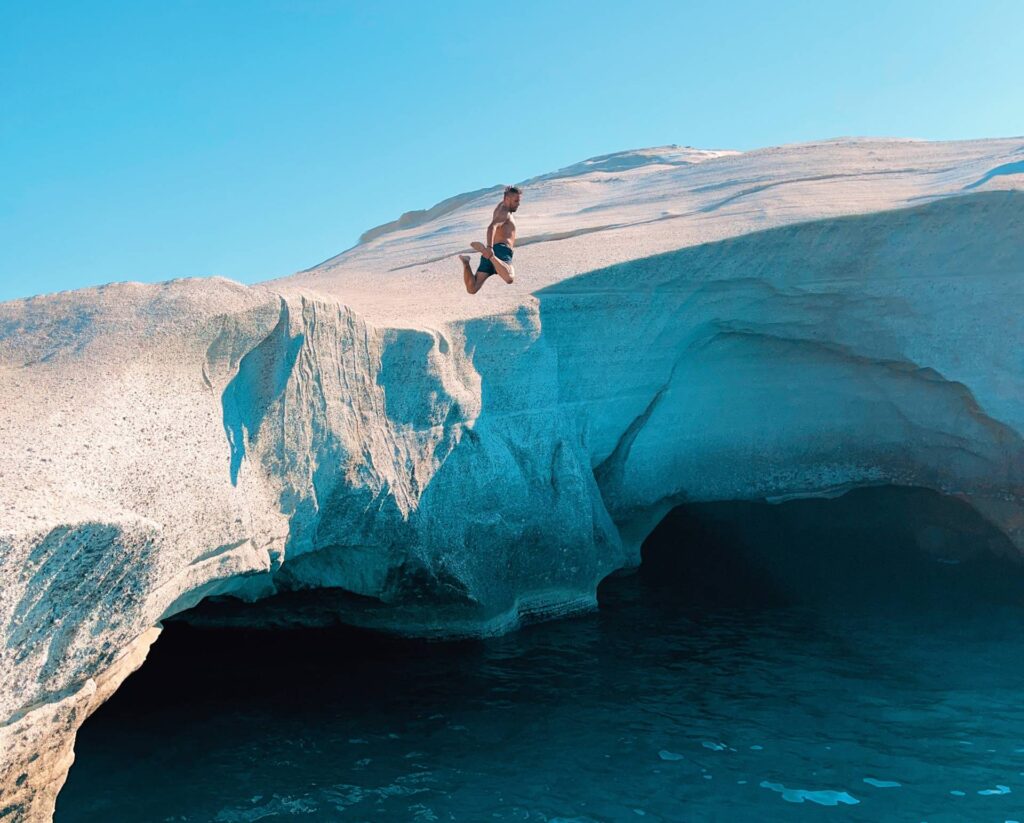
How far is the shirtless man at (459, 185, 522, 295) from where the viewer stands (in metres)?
9.96

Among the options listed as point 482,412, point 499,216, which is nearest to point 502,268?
point 499,216

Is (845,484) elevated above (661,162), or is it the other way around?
(661,162)

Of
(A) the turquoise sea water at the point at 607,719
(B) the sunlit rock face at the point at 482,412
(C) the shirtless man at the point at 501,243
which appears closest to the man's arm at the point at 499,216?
(C) the shirtless man at the point at 501,243

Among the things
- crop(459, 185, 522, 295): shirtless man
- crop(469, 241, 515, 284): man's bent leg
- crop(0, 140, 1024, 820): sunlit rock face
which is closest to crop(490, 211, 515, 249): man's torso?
crop(459, 185, 522, 295): shirtless man

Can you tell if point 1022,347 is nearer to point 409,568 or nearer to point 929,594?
point 929,594

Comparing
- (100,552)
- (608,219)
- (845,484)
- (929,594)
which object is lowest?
(929,594)

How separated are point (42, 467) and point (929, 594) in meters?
12.4

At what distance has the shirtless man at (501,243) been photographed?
9.96m

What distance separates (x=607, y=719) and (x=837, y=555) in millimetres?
7914

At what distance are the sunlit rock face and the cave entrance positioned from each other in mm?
962

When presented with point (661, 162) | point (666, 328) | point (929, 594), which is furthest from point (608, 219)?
point (661, 162)

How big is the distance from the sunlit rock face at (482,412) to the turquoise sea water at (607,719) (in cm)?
100

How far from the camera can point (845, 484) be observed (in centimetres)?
1552

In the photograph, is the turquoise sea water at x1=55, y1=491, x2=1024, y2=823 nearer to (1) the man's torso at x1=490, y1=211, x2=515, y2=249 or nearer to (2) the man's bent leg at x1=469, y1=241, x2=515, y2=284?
(2) the man's bent leg at x1=469, y1=241, x2=515, y2=284
